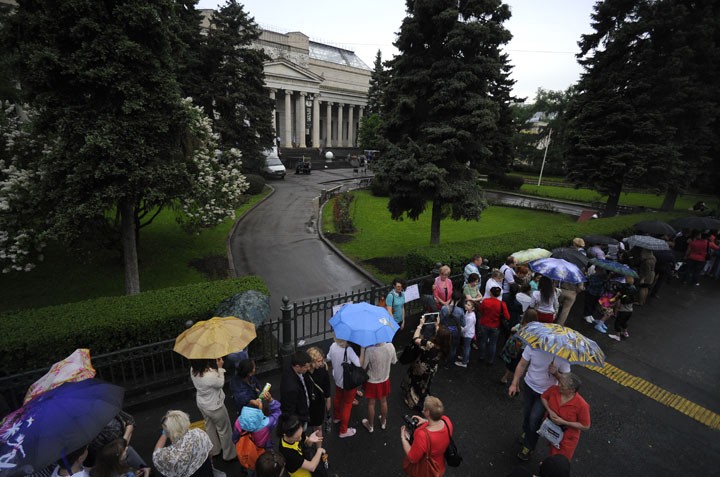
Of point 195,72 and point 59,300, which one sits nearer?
point 59,300

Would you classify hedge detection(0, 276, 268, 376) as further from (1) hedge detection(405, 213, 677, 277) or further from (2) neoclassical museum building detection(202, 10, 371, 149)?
(2) neoclassical museum building detection(202, 10, 371, 149)

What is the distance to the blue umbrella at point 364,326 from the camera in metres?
4.86

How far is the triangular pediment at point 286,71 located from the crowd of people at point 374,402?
5704 cm

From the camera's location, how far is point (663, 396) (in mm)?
6703

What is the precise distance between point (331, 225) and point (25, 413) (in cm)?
1789

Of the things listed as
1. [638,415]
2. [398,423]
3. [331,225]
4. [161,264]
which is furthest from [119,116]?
[331,225]

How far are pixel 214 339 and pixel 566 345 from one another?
4.72 metres

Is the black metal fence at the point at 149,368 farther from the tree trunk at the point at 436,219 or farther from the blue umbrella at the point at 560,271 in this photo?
the tree trunk at the point at 436,219

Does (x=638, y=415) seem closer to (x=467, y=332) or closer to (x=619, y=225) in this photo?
(x=467, y=332)

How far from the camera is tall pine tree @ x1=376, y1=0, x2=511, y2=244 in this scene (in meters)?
11.5

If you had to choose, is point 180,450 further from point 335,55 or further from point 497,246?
point 335,55

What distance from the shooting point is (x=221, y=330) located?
4.78 metres

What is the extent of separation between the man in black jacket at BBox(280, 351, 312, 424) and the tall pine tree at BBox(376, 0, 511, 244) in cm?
849

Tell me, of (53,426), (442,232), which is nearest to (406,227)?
(442,232)
